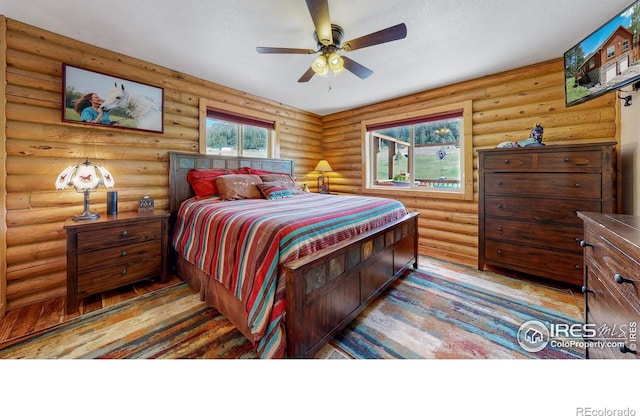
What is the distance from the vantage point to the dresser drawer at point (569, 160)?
2.24 m

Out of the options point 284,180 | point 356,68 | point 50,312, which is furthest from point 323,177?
point 50,312

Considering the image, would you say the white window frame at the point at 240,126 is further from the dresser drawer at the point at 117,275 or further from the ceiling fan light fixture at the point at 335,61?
the ceiling fan light fixture at the point at 335,61

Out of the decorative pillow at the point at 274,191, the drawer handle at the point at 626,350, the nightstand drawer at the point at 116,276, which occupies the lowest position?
the nightstand drawer at the point at 116,276

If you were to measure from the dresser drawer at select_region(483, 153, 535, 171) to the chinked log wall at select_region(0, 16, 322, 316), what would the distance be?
4005 millimetres

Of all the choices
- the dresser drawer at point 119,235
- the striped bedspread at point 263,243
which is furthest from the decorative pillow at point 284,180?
the dresser drawer at point 119,235

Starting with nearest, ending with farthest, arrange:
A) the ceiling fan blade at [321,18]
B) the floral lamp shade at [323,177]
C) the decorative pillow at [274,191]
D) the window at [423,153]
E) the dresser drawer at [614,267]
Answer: the dresser drawer at [614,267] < the ceiling fan blade at [321,18] < the decorative pillow at [274,191] < the window at [423,153] < the floral lamp shade at [323,177]

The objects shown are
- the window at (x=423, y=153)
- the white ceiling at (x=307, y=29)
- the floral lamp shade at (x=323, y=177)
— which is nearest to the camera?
the white ceiling at (x=307, y=29)

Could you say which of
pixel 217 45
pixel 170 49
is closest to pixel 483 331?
pixel 217 45

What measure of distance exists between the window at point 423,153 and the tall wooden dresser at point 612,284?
94.3 inches

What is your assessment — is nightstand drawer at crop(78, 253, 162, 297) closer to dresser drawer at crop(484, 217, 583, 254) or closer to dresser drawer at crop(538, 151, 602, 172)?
dresser drawer at crop(484, 217, 583, 254)

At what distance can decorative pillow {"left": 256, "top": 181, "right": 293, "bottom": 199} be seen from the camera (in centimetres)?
305

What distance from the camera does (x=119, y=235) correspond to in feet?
7.64

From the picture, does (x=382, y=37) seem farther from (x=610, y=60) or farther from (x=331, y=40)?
(x=610, y=60)
